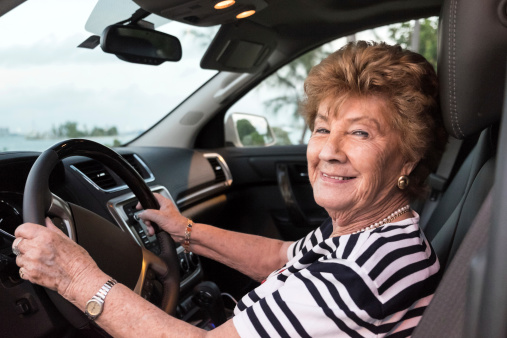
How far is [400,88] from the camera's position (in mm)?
1339

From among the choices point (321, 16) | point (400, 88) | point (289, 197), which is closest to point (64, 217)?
point (400, 88)

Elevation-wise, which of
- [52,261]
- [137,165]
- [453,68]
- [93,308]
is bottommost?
[137,165]

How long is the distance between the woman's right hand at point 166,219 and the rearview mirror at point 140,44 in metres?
0.61

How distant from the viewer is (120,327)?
1.23 meters

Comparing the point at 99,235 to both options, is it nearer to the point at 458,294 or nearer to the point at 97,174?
the point at 97,174

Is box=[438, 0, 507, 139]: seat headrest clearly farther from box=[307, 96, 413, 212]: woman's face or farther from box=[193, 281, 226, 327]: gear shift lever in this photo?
box=[193, 281, 226, 327]: gear shift lever

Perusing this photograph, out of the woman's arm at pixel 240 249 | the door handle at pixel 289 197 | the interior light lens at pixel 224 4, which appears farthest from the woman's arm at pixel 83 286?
the door handle at pixel 289 197

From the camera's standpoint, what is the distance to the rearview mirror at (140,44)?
2014 mm

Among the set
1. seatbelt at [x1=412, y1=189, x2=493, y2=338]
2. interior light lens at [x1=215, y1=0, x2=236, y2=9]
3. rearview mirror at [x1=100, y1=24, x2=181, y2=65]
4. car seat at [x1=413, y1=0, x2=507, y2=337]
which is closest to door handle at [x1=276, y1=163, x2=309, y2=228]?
rearview mirror at [x1=100, y1=24, x2=181, y2=65]

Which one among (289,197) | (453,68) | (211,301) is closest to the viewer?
(453,68)

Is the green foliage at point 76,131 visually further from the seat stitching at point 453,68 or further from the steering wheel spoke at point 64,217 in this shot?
the seat stitching at point 453,68

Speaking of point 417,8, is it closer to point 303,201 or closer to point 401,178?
point 303,201

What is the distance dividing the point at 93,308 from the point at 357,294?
582 mm

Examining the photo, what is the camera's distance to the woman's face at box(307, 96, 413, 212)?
4.44 ft
